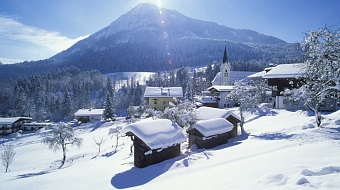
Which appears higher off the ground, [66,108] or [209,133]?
[209,133]

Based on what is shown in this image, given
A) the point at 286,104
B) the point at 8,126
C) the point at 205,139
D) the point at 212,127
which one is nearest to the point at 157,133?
the point at 205,139

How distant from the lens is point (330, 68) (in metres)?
14.4

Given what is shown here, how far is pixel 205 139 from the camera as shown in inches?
862

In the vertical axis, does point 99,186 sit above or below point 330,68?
below

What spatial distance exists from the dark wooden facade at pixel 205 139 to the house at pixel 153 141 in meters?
2.70

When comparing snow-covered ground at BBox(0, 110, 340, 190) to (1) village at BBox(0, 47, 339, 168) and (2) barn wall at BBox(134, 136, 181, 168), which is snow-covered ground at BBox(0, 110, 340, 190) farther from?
(1) village at BBox(0, 47, 339, 168)

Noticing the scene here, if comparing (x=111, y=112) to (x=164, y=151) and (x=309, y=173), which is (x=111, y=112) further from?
(x=309, y=173)

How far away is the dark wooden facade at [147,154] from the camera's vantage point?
1817 cm

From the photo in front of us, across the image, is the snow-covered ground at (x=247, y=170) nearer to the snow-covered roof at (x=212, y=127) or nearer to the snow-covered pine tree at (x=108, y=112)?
the snow-covered roof at (x=212, y=127)

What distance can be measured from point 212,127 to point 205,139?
5.10ft

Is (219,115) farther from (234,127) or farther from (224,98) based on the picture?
(224,98)

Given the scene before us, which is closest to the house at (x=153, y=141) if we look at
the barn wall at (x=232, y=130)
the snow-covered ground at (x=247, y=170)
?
the snow-covered ground at (x=247, y=170)

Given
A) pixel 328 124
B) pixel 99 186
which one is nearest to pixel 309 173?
pixel 99 186

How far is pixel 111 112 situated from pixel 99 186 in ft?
187
